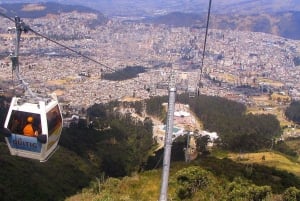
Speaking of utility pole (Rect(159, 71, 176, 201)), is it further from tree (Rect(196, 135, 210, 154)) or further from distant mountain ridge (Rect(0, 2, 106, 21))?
distant mountain ridge (Rect(0, 2, 106, 21))

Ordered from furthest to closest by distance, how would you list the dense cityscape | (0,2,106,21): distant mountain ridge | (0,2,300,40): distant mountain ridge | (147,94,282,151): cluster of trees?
(0,2,106,21): distant mountain ridge, (0,2,300,40): distant mountain ridge, the dense cityscape, (147,94,282,151): cluster of trees

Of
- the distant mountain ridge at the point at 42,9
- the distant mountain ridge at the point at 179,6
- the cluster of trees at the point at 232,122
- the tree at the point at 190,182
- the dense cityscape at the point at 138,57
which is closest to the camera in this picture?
the tree at the point at 190,182

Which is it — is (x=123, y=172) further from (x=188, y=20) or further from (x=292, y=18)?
(x=292, y=18)

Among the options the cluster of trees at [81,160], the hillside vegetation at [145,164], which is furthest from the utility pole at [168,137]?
the cluster of trees at [81,160]

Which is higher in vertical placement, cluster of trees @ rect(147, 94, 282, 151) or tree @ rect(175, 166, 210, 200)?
tree @ rect(175, 166, 210, 200)

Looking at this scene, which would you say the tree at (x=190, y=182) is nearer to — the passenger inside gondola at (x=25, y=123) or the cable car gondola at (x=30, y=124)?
the cable car gondola at (x=30, y=124)

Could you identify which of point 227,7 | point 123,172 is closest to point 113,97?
point 123,172

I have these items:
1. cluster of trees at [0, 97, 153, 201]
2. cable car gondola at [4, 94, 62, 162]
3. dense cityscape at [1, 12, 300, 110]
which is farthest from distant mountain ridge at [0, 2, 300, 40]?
cable car gondola at [4, 94, 62, 162]

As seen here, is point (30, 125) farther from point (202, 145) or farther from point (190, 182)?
point (202, 145)

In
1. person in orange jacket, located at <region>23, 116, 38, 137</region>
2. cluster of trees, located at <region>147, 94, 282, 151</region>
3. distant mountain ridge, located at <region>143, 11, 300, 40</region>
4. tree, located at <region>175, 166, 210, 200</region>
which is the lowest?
cluster of trees, located at <region>147, 94, 282, 151</region>

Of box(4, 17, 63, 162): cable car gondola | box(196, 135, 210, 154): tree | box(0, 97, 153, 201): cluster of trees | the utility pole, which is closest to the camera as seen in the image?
the utility pole

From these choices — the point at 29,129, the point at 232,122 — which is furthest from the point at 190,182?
the point at 232,122
